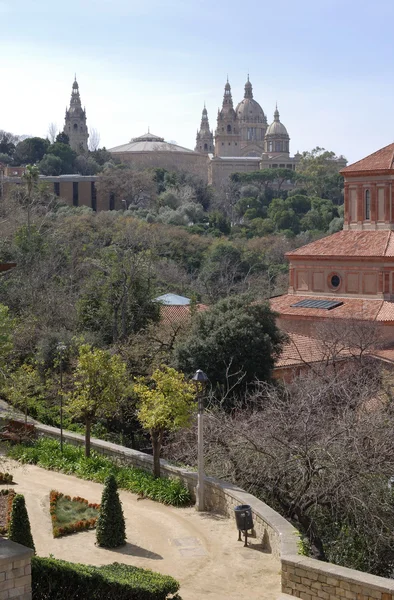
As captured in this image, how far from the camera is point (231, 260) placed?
5553cm

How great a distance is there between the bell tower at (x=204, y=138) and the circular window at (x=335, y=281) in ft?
500

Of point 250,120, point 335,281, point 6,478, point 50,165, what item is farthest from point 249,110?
point 6,478

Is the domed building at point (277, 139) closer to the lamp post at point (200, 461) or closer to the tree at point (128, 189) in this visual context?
the tree at point (128, 189)

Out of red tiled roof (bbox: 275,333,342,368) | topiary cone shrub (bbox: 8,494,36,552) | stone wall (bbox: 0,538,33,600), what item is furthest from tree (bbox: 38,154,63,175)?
stone wall (bbox: 0,538,33,600)

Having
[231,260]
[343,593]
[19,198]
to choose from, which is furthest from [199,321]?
[19,198]

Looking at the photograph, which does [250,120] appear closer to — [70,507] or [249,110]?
[249,110]

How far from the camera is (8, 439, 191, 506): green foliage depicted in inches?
696

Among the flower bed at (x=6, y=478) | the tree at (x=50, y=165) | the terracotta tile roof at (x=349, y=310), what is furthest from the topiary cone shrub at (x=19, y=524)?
the tree at (x=50, y=165)

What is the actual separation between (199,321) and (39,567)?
579 inches

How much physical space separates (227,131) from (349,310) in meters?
142

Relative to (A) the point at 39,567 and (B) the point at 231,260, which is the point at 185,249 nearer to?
(B) the point at 231,260

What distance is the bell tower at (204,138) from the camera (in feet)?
607

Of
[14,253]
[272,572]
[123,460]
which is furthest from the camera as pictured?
[14,253]

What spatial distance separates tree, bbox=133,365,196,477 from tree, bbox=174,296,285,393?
16.9 ft
